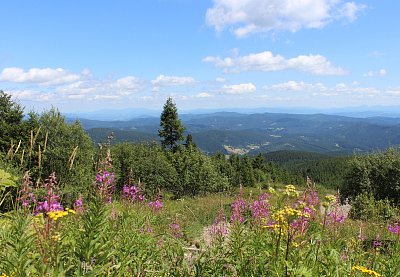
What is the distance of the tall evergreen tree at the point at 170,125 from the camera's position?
57281 millimetres

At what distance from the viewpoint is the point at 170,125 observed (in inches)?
2253

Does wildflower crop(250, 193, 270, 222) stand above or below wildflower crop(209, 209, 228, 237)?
above

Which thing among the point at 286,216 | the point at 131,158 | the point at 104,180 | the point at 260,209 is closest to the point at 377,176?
the point at 131,158

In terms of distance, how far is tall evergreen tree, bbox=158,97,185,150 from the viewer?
57281 millimetres

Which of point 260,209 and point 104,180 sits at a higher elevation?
point 104,180

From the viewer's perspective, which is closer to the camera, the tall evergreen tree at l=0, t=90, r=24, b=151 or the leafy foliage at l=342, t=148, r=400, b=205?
the tall evergreen tree at l=0, t=90, r=24, b=151

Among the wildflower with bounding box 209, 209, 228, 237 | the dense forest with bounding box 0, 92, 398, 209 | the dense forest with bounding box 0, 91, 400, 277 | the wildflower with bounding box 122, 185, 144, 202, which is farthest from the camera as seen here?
the dense forest with bounding box 0, 92, 398, 209

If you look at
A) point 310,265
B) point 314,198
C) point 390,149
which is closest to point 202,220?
point 314,198

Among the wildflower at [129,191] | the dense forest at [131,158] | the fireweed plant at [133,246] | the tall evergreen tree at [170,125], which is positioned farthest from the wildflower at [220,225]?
the tall evergreen tree at [170,125]

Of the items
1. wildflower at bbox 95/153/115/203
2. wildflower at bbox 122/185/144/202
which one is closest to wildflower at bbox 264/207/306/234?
wildflower at bbox 95/153/115/203

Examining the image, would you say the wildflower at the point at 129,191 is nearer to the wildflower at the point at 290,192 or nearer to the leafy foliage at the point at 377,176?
the wildflower at the point at 290,192

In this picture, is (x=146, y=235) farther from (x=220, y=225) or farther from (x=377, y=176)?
(x=377, y=176)

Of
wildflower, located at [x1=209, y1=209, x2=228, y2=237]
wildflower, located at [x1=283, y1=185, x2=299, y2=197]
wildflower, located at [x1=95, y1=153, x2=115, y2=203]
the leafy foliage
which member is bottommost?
the leafy foliage

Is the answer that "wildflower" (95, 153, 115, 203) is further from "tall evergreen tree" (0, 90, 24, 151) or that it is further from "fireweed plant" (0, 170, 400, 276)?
"tall evergreen tree" (0, 90, 24, 151)
